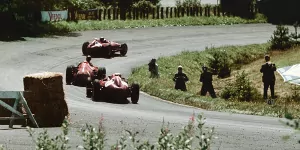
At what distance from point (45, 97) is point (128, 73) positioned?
14.9 meters

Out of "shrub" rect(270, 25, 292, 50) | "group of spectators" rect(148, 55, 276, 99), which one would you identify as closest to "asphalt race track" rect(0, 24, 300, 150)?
"group of spectators" rect(148, 55, 276, 99)

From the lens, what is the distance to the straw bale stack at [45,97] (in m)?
15.5

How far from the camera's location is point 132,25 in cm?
4662

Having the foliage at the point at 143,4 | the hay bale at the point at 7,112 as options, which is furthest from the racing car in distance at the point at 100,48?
the hay bale at the point at 7,112

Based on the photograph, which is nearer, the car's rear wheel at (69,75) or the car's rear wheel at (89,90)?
the car's rear wheel at (89,90)

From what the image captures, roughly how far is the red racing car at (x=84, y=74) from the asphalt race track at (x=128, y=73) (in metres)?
0.52

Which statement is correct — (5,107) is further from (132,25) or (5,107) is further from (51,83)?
(132,25)

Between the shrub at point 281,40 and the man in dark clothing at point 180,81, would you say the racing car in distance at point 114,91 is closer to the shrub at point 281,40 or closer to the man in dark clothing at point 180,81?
the man in dark clothing at point 180,81

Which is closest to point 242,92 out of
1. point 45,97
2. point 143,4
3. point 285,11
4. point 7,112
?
point 45,97

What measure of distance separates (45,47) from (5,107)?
74.1ft

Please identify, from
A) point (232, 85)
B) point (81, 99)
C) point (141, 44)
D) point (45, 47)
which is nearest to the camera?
point (81, 99)

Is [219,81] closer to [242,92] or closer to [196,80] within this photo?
[196,80]

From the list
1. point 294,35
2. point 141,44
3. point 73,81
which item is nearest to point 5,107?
point 73,81

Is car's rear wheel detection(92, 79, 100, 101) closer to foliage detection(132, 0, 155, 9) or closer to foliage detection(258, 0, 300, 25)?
foliage detection(132, 0, 155, 9)
